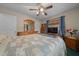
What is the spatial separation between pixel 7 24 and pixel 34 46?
59 centimetres

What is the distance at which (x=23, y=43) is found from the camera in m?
1.67

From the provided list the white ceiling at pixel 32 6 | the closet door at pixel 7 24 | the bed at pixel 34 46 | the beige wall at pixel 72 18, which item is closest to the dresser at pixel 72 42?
the bed at pixel 34 46

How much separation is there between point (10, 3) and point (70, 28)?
1064mm

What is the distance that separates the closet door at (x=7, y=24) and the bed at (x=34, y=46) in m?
0.11

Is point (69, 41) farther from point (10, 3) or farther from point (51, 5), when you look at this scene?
point (10, 3)

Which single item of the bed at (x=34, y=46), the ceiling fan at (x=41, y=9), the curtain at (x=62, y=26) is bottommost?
the bed at (x=34, y=46)

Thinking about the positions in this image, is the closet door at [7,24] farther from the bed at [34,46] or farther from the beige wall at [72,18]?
the beige wall at [72,18]

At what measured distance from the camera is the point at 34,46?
1.65 metres

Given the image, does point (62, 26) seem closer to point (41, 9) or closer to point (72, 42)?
point (72, 42)

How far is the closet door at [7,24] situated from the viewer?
67.1 inches

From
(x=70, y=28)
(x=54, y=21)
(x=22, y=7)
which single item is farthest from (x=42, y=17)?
(x=70, y=28)

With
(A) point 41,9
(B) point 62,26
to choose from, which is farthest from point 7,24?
(B) point 62,26

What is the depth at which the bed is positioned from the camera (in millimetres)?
1630

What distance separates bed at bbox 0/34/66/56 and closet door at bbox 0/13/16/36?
108mm
